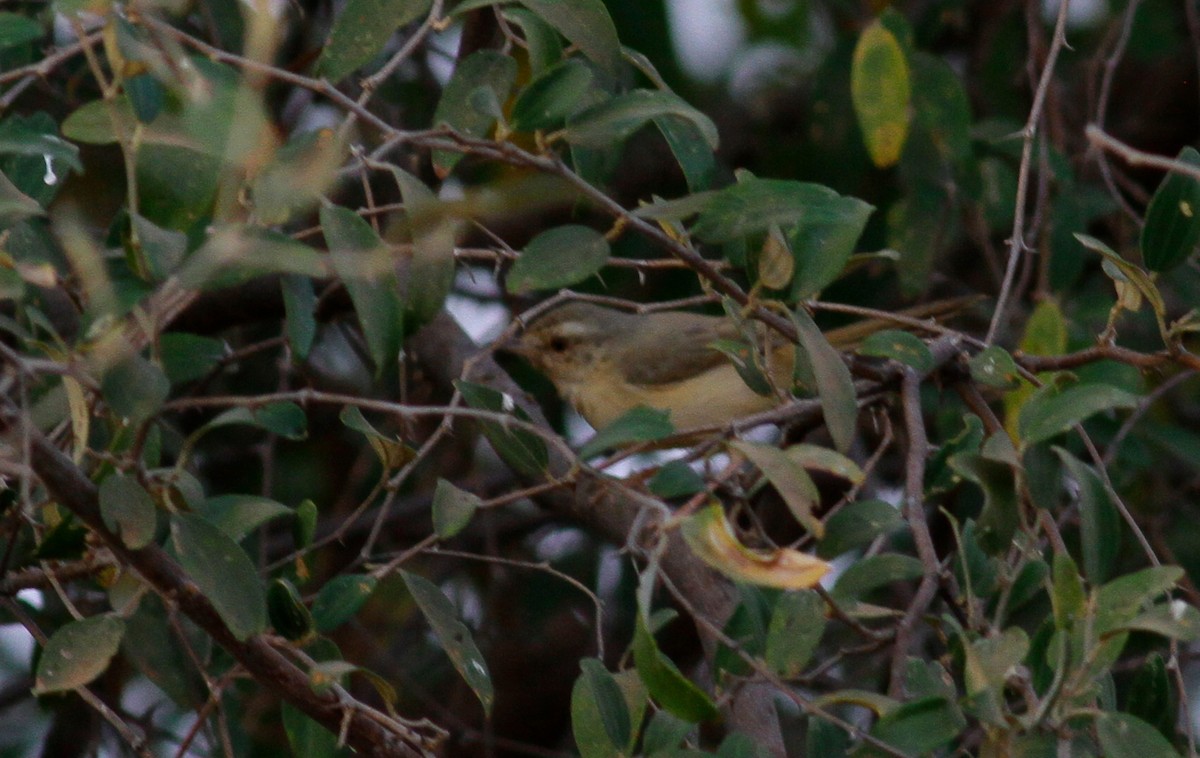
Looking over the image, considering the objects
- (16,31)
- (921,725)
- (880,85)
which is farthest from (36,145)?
(880,85)

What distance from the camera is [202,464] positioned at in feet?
15.6

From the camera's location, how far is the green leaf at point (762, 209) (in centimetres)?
210

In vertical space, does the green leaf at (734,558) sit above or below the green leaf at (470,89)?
below

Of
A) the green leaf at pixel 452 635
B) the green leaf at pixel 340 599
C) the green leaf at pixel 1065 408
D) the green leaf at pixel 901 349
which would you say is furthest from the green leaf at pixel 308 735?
the green leaf at pixel 1065 408

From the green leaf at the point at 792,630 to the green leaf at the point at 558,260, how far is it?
0.55 m

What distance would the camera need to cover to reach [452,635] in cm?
224

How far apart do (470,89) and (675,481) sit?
0.85 m

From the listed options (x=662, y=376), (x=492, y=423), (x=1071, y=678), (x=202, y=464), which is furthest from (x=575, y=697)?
(x=202, y=464)

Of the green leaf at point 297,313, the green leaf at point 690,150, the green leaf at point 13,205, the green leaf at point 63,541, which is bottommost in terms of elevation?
the green leaf at point 63,541

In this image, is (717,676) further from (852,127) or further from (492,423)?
(852,127)

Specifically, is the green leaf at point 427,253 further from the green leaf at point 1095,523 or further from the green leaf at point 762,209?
the green leaf at point 1095,523

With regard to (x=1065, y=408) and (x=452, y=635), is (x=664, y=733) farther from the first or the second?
(x=1065, y=408)

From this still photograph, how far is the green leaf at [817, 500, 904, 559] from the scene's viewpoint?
2205 mm

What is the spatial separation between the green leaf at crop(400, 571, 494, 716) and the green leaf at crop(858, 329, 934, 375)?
78 cm
